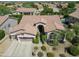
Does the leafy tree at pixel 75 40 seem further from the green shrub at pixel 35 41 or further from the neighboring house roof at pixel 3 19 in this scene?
the neighboring house roof at pixel 3 19

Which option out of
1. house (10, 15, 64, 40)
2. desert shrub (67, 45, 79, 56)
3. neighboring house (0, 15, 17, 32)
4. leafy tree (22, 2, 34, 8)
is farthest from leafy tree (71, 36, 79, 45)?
neighboring house (0, 15, 17, 32)

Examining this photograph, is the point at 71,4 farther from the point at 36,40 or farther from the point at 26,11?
the point at 36,40

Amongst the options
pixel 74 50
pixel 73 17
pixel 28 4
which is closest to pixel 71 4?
pixel 73 17

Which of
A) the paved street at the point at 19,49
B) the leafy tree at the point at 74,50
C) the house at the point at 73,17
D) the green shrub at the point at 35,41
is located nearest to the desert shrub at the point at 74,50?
the leafy tree at the point at 74,50

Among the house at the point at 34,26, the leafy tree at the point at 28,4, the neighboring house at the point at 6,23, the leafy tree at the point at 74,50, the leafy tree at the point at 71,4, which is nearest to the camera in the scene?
the leafy tree at the point at 74,50

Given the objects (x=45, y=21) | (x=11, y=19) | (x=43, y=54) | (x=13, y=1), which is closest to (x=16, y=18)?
(x=11, y=19)

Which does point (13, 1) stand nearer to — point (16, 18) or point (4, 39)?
point (16, 18)
